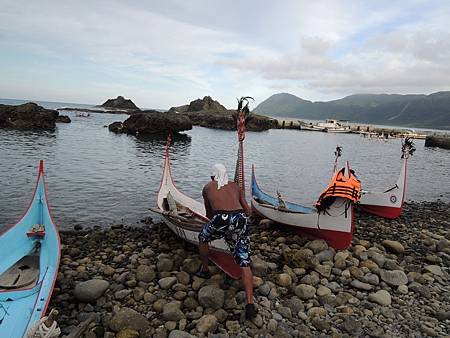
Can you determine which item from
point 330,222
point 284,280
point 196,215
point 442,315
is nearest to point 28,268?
point 196,215

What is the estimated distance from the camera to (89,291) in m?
6.04

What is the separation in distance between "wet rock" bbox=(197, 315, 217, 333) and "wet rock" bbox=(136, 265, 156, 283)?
186cm

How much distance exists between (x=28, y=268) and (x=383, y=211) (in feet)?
39.3

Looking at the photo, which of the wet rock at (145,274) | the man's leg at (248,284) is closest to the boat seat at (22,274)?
the wet rock at (145,274)

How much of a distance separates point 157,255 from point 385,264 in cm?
559

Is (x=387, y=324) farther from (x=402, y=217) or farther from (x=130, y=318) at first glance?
(x=402, y=217)

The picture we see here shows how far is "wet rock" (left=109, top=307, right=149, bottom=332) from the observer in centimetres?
510

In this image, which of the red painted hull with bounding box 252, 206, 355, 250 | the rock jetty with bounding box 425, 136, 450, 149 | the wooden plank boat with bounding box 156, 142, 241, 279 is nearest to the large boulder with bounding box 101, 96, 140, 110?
the rock jetty with bounding box 425, 136, 450, 149

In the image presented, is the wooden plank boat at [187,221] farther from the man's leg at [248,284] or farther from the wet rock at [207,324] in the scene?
the wet rock at [207,324]

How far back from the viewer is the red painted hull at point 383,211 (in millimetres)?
12448

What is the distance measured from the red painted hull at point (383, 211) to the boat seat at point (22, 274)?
459 inches

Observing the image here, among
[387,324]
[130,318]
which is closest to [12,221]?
[130,318]

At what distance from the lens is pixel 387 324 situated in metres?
5.58

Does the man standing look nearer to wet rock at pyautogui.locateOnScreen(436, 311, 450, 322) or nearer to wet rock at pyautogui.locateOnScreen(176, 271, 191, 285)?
wet rock at pyautogui.locateOnScreen(176, 271, 191, 285)
